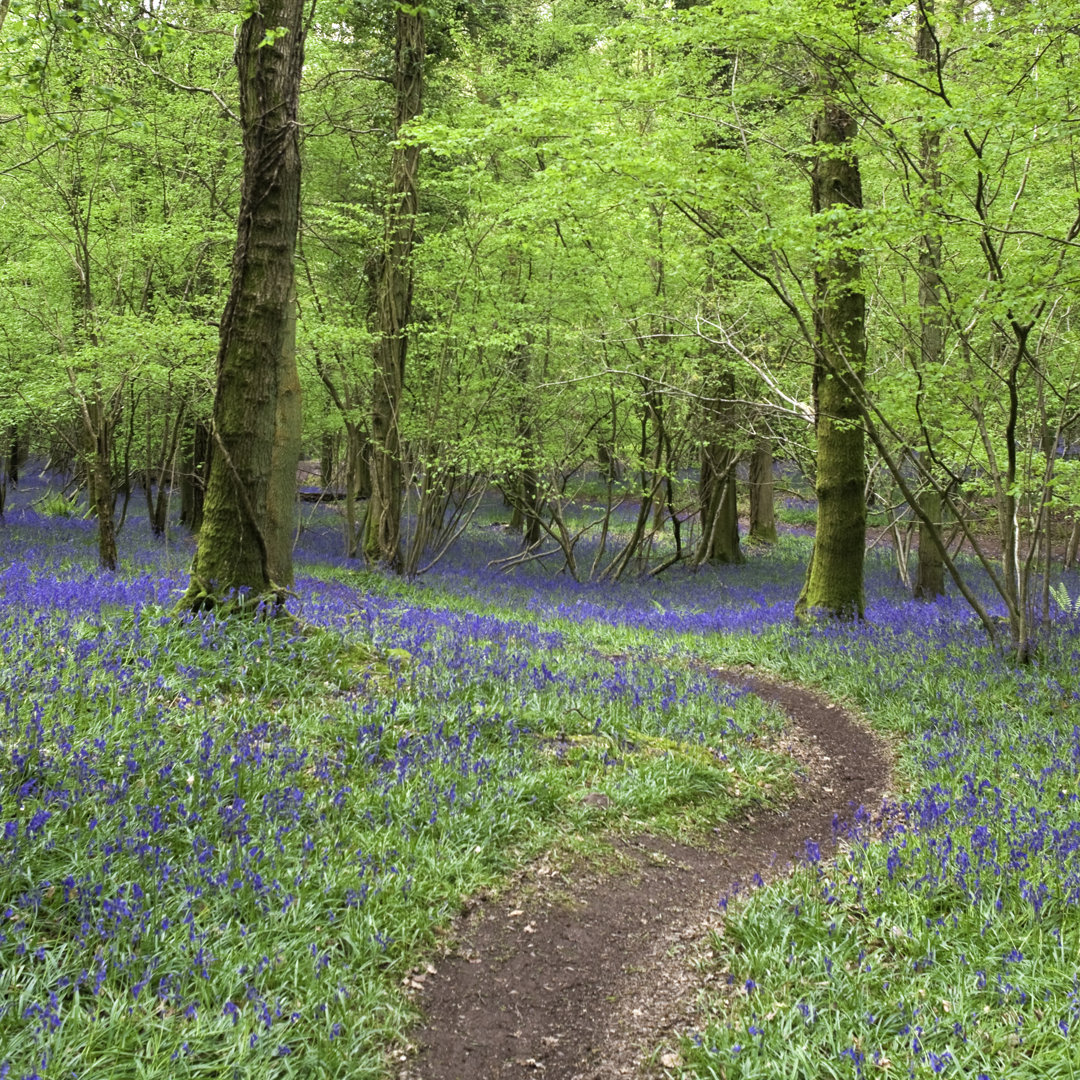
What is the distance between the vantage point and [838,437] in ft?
34.3

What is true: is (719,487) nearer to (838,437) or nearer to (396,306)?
(838,437)

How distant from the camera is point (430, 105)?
15852 millimetres

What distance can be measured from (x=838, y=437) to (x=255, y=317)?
7.59 metres

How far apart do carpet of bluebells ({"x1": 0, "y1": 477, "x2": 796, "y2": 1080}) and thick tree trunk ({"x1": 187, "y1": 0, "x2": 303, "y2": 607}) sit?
0.66 meters

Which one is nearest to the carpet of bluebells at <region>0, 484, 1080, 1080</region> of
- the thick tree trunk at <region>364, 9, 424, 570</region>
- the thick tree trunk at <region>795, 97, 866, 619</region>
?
the thick tree trunk at <region>795, 97, 866, 619</region>

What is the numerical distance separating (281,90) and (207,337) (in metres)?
5.34

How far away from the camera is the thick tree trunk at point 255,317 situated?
21.1ft

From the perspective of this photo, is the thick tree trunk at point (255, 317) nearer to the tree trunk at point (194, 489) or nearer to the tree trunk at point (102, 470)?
the tree trunk at point (102, 470)

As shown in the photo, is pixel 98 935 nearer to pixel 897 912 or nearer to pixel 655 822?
pixel 655 822

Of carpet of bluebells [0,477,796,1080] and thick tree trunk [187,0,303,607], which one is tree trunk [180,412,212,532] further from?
thick tree trunk [187,0,303,607]

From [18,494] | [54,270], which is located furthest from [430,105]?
[18,494]

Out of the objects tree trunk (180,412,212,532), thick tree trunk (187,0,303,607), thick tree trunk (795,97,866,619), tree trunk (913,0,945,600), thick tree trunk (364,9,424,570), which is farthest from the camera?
tree trunk (180,412,212,532)

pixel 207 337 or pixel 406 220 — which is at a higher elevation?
pixel 406 220

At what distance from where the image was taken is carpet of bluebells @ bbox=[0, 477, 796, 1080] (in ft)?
9.56
